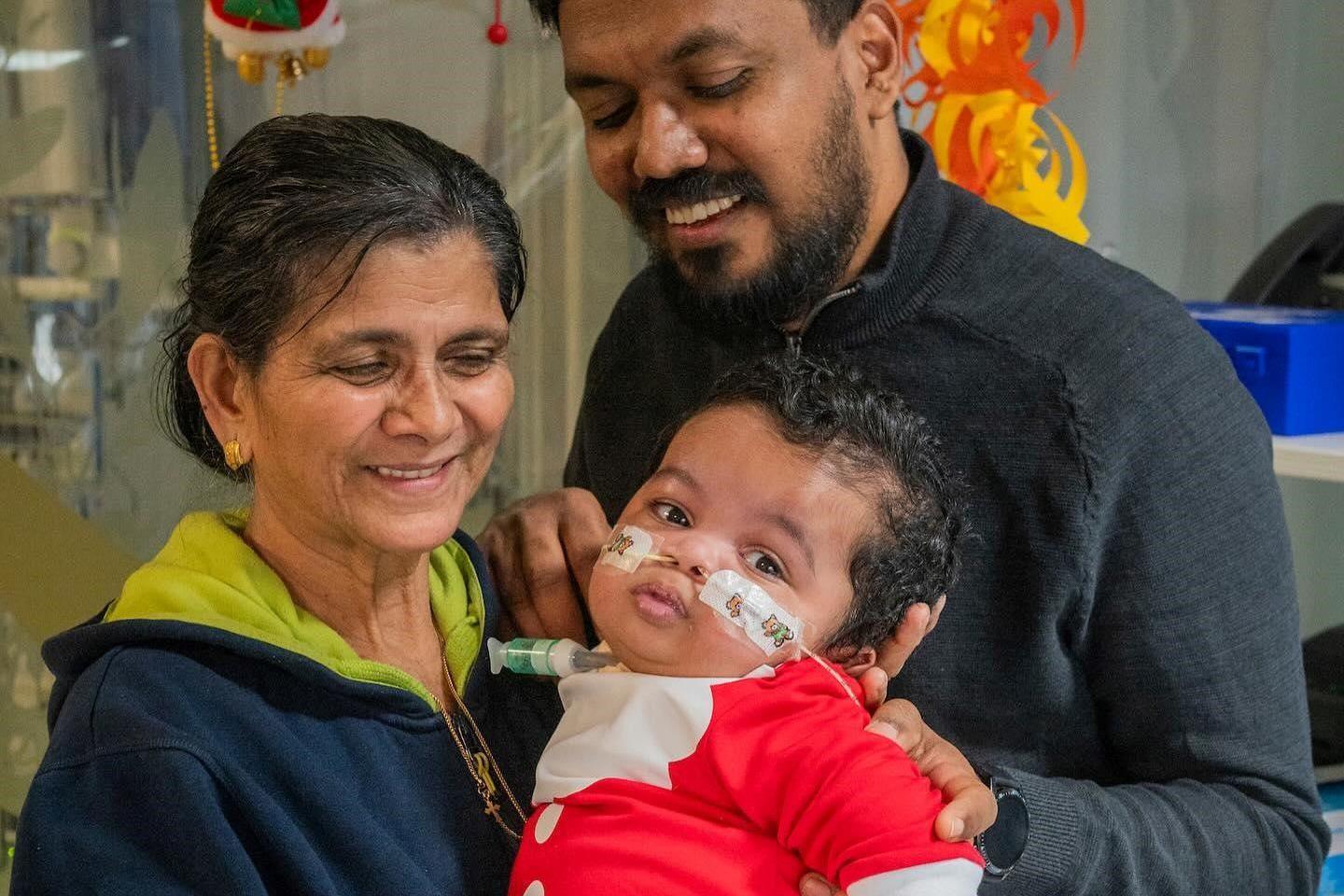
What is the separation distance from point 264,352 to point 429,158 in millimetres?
261

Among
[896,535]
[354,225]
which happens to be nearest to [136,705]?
[354,225]

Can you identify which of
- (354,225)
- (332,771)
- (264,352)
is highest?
(354,225)

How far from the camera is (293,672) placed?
4.63ft

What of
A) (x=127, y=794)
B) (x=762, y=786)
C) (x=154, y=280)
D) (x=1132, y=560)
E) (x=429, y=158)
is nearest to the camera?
(x=127, y=794)

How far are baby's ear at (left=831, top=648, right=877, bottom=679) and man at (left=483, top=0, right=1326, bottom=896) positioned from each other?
3 cm

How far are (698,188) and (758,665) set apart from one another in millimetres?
604

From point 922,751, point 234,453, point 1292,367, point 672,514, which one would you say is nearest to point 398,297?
point 234,453

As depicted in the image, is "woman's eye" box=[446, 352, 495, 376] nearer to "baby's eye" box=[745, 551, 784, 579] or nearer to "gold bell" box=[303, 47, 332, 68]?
"baby's eye" box=[745, 551, 784, 579]

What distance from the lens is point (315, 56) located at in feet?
8.44

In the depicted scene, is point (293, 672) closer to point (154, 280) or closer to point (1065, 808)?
point (1065, 808)

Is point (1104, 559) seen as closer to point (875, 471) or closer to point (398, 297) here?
point (875, 471)

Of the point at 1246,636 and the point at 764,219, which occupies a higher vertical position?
the point at 764,219

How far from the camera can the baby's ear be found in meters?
1.58

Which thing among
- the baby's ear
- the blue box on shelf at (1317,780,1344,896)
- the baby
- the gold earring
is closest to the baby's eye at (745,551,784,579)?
the baby
